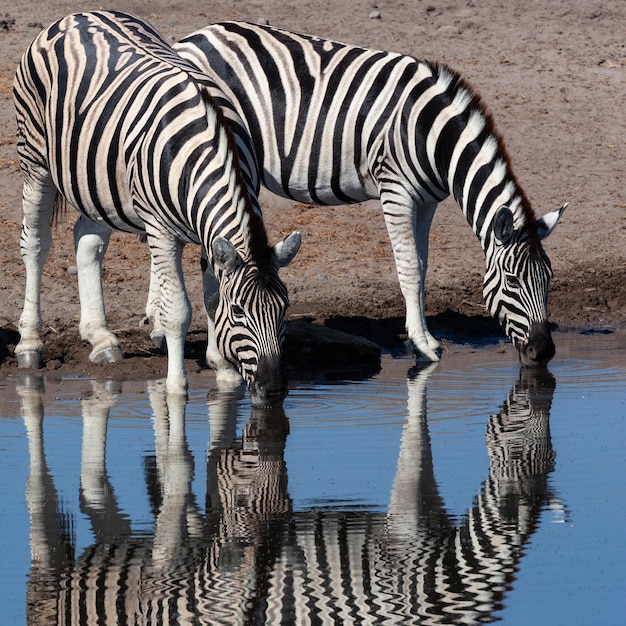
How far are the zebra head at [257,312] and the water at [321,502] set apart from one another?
251 mm

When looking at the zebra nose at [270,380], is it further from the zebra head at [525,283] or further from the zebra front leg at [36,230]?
the zebra front leg at [36,230]

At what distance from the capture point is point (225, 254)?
7.46 m

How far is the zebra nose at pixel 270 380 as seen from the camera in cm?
743

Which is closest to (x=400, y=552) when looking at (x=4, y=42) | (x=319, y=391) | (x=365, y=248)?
(x=319, y=391)

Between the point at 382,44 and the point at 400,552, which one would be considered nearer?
the point at 400,552

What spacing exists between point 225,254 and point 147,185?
1111 millimetres

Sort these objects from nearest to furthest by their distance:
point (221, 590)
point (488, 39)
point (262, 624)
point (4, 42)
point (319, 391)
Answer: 1. point (262, 624)
2. point (221, 590)
3. point (319, 391)
4. point (4, 42)
5. point (488, 39)

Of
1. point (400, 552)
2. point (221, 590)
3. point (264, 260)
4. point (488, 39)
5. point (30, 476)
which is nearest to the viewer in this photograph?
point (221, 590)

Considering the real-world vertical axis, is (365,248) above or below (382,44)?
below

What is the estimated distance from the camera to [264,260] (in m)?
7.52

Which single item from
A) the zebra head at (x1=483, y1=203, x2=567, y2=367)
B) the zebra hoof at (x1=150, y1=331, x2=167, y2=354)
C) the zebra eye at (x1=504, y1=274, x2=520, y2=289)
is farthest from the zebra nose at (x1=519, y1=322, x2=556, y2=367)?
the zebra hoof at (x1=150, y1=331, x2=167, y2=354)

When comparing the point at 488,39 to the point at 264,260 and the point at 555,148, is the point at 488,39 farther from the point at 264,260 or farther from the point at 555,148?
the point at 264,260

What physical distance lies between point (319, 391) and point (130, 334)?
235cm

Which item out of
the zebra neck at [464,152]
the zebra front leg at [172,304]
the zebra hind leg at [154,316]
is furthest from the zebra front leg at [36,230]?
the zebra neck at [464,152]
